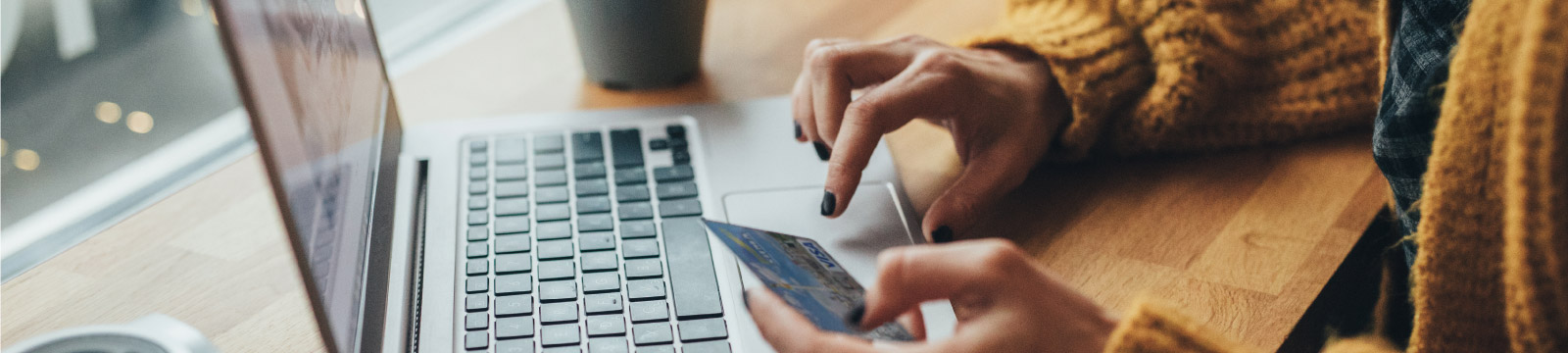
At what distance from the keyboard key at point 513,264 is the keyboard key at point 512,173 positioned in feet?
0.27

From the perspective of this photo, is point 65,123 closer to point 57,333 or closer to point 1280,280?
Result: point 57,333

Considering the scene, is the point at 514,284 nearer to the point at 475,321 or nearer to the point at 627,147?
the point at 475,321

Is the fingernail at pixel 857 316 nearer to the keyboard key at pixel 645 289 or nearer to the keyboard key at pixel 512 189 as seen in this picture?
the keyboard key at pixel 645 289

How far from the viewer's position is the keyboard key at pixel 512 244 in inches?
19.7

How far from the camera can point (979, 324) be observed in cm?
39

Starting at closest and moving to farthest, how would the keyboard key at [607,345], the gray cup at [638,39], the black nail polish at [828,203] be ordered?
the keyboard key at [607,345], the black nail polish at [828,203], the gray cup at [638,39]

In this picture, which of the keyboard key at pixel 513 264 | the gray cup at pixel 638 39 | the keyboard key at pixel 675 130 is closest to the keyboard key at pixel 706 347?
the keyboard key at pixel 513 264

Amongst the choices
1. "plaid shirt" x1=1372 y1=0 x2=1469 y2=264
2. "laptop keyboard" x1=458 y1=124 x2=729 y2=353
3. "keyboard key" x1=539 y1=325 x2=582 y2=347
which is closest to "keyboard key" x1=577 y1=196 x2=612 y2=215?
"laptop keyboard" x1=458 y1=124 x2=729 y2=353

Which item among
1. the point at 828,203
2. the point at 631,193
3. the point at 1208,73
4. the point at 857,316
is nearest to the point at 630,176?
the point at 631,193

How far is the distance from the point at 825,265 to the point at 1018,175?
0.18 meters

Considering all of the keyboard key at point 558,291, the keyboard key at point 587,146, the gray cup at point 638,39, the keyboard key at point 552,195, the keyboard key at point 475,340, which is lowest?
the keyboard key at point 475,340

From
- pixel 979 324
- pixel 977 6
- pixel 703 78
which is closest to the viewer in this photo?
pixel 979 324

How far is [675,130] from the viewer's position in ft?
2.02

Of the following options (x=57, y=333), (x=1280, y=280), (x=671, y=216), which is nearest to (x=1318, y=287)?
(x=1280, y=280)
